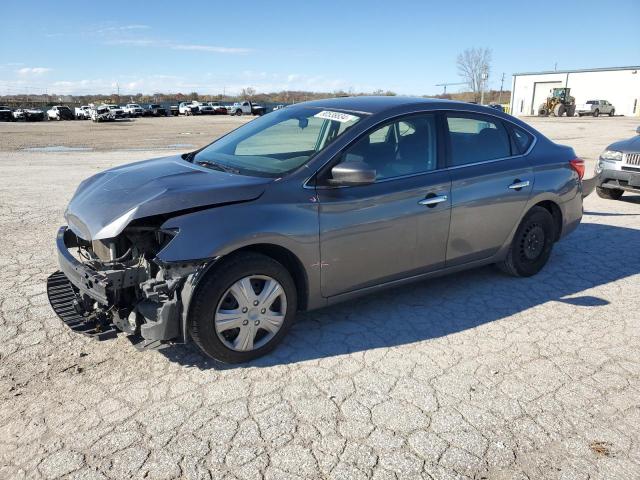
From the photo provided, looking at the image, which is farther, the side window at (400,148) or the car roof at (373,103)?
the car roof at (373,103)

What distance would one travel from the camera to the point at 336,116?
398 centimetres

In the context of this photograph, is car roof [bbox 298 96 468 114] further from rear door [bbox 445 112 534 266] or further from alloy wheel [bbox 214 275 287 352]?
alloy wheel [bbox 214 275 287 352]

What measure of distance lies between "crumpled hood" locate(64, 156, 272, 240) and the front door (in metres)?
0.60

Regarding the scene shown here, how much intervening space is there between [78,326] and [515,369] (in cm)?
288

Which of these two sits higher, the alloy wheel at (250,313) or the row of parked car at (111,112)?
the alloy wheel at (250,313)

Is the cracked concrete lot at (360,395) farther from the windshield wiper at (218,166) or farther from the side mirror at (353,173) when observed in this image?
the windshield wiper at (218,166)

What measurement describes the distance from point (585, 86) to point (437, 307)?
67.6 meters

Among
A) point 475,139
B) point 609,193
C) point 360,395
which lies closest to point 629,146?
point 609,193

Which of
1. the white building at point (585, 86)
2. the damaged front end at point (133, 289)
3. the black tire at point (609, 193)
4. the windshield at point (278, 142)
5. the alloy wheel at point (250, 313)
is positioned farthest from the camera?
the white building at point (585, 86)

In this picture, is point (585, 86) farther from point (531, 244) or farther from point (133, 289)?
point (133, 289)

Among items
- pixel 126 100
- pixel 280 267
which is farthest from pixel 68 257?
pixel 126 100

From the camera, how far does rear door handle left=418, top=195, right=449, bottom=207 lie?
155 inches

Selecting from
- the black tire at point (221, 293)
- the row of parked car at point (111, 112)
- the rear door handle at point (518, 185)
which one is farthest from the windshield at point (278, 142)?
the row of parked car at point (111, 112)

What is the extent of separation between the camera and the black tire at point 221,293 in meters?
3.06
